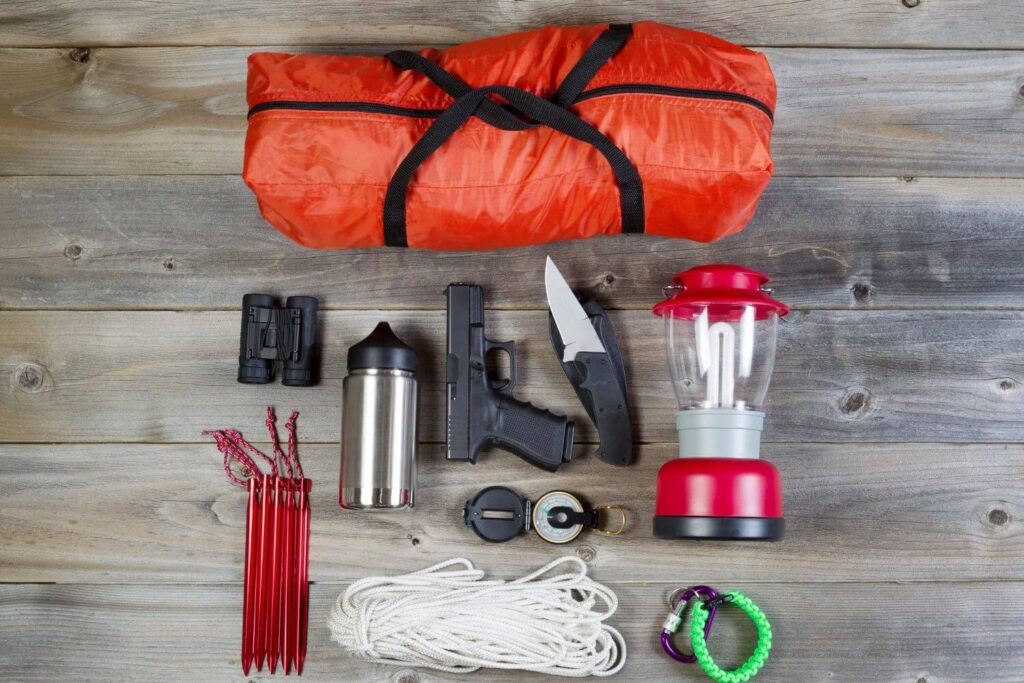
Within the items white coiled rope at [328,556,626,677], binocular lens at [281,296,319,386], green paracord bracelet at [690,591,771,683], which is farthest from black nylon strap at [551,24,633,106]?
green paracord bracelet at [690,591,771,683]

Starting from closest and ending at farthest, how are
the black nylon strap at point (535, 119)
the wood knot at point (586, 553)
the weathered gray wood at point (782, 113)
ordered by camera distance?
the black nylon strap at point (535, 119)
the wood knot at point (586, 553)
the weathered gray wood at point (782, 113)

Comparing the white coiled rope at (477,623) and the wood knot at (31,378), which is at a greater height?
the wood knot at (31,378)

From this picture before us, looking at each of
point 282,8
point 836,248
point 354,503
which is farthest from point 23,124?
point 836,248

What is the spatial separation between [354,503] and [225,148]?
0.87 metres

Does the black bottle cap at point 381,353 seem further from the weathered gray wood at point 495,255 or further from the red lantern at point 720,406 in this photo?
the red lantern at point 720,406

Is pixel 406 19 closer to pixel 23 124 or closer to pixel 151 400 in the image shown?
pixel 23 124

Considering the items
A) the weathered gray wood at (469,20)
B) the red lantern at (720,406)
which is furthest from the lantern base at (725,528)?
the weathered gray wood at (469,20)

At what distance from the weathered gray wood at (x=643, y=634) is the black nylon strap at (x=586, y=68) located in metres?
0.99

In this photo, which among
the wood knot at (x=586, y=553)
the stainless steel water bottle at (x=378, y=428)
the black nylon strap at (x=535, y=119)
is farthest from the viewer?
the wood knot at (x=586, y=553)

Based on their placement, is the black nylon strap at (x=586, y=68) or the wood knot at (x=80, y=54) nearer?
the black nylon strap at (x=586, y=68)

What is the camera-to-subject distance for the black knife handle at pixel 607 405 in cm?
173

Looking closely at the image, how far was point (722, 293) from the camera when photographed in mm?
1588

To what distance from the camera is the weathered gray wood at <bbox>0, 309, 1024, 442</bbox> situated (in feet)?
5.91

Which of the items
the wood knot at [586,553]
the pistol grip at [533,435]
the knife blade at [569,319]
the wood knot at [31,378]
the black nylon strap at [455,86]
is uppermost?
the black nylon strap at [455,86]
